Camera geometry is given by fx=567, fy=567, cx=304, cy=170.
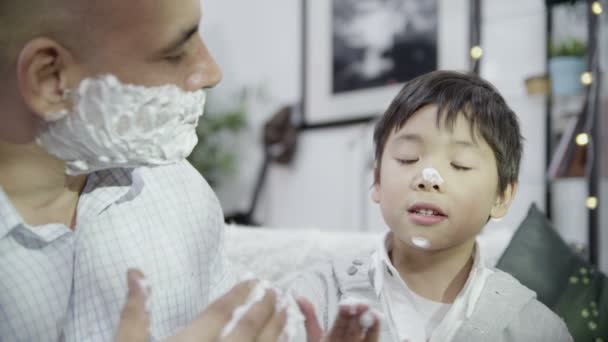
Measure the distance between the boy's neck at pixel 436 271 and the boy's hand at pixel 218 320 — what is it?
12.0 inches

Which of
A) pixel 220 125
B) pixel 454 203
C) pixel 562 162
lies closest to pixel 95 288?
pixel 454 203

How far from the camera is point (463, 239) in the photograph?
0.60 metres

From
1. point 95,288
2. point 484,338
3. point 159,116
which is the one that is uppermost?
point 159,116

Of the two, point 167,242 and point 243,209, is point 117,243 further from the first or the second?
point 243,209

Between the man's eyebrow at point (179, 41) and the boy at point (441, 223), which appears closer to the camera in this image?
the man's eyebrow at point (179, 41)

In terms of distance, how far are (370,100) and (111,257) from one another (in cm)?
205

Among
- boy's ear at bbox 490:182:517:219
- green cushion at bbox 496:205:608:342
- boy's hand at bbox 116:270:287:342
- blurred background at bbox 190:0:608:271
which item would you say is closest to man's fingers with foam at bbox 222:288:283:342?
boy's hand at bbox 116:270:287:342

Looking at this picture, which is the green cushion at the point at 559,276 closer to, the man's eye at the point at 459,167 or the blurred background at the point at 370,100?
the man's eye at the point at 459,167

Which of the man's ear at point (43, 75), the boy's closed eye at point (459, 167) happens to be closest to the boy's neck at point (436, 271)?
the boy's closed eye at point (459, 167)

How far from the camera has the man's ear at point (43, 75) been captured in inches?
12.3

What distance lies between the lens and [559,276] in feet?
2.61

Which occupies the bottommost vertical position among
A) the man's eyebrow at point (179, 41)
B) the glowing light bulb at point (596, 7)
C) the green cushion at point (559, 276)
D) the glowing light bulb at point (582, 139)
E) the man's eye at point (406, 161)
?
the green cushion at point (559, 276)

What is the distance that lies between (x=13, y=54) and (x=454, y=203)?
1.35 ft

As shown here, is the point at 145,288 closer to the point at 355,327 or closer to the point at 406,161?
the point at 355,327
